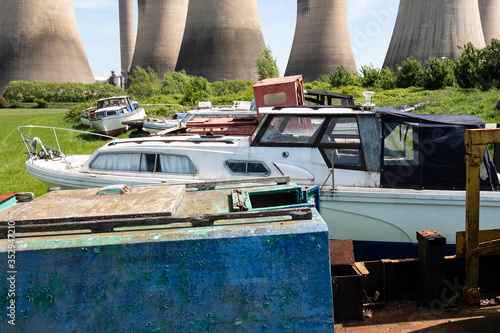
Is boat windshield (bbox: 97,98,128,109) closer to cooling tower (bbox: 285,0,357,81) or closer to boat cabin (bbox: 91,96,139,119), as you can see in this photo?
boat cabin (bbox: 91,96,139,119)

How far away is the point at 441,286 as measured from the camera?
370cm

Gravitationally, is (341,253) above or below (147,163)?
below

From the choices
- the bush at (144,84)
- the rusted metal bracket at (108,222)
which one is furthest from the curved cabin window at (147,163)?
the bush at (144,84)

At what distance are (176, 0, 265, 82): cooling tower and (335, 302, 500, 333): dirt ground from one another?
2658 cm

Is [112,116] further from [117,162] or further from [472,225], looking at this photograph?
[472,225]

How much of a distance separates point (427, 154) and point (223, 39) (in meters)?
25.4

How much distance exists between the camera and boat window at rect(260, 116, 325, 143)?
5062 millimetres

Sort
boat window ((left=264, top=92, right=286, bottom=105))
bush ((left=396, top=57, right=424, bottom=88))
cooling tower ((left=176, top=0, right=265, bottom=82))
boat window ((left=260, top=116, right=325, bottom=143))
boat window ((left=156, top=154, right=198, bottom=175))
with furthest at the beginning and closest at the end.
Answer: cooling tower ((left=176, top=0, right=265, bottom=82)) → bush ((left=396, top=57, right=424, bottom=88)) → boat window ((left=264, top=92, right=286, bottom=105)) → boat window ((left=156, top=154, right=198, bottom=175)) → boat window ((left=260, top=116, right=325, bottom=143))

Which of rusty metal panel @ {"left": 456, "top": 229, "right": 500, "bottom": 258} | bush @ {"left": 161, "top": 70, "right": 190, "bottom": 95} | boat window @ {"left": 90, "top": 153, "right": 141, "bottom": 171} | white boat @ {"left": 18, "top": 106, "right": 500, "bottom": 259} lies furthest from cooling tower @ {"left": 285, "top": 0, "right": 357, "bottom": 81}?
rusty metal panel @ {"left": 456, "top": 229, "right": 500, "bottom": 258}

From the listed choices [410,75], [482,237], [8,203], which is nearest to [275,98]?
[482,237]

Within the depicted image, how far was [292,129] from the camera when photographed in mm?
5152

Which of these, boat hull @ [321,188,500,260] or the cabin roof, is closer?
boat hull @ [321,188,500,260]

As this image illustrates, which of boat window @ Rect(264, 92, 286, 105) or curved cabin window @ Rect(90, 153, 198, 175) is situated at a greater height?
boat window @ Rect(264, 92, 286, 105)

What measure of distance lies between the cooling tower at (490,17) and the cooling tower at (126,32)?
34.9 meters
